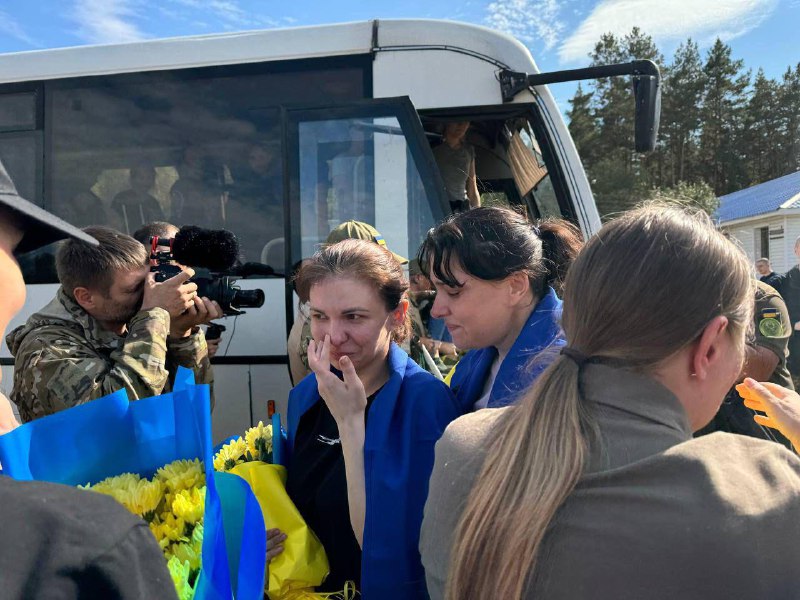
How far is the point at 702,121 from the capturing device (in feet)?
150

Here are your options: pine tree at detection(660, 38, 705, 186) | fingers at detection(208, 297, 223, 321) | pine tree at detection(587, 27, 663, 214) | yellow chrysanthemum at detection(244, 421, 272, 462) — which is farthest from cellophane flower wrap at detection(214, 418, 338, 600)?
pine tree at detection(660, 38, 705, 186)

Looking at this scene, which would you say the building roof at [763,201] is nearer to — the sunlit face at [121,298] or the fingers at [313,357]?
the sunlit face at [121,298]

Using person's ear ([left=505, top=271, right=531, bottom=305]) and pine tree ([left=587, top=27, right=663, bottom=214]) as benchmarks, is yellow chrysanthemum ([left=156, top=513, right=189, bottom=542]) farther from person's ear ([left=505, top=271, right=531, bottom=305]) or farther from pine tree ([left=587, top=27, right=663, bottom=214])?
pine tree ([left=587, top=27, right=663, bottom=214])

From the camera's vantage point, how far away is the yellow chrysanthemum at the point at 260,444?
2020 mm

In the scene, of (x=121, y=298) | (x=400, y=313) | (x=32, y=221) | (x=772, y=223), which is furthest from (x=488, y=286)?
(x=772, y=223)

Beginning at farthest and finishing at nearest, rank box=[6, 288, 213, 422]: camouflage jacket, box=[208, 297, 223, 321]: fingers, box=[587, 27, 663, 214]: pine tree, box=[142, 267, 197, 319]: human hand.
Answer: box=[587, 27, 663, 214]: pine tree → box=[208, 297, 223, 321]: fingers → box=[142, 267, 197, 319]: human hand → box=[6, 288, 213, 422]: camouflage jacket

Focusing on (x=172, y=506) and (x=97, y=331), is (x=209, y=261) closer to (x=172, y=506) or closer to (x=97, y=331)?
(x=97, y=331)

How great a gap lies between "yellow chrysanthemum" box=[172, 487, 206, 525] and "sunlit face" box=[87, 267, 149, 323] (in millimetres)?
1568

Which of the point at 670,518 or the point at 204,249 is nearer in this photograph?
the point at 670,518

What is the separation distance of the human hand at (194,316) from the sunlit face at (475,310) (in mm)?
1487

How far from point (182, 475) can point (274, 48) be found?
3589 mm

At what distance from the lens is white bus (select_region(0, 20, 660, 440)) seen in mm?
4109

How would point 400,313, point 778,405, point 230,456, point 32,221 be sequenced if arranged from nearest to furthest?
point 32,221
point 778,405
point 230,456
point 400,313

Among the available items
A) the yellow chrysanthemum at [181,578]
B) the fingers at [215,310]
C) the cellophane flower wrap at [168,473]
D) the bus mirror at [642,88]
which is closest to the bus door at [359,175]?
the fingers at [215,310]
